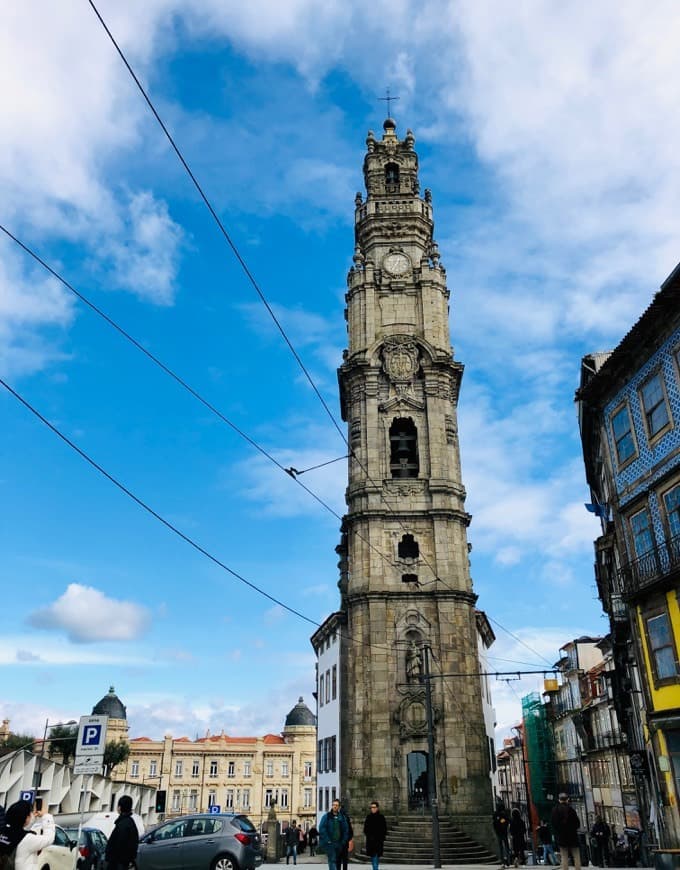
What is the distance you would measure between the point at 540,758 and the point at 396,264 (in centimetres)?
4251

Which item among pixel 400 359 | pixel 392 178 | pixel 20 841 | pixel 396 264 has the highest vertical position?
pixel 392 178

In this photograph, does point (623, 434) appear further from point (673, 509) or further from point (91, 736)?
point (91, 736)

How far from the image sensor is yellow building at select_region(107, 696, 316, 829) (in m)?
80.3

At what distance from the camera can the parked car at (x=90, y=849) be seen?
51.1 ft

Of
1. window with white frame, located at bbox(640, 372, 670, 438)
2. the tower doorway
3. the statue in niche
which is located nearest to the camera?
window with white frame, located at bbox(640, 372, 670, 438)

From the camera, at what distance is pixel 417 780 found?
30.9 metres

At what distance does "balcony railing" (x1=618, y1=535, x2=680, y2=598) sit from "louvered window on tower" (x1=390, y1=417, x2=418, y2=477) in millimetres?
17572

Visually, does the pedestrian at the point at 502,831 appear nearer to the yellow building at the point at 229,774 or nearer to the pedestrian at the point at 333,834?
the pedestrian at the point at 333,834

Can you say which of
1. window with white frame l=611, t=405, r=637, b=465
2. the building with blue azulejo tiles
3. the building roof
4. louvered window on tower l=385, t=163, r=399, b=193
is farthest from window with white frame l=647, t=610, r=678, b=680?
louvered window on tower l=385, t=163, r=399, b=193

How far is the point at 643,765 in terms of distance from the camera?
2362 centimetres

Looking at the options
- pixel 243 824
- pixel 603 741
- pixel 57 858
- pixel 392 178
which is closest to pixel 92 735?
A: pixel 57 858

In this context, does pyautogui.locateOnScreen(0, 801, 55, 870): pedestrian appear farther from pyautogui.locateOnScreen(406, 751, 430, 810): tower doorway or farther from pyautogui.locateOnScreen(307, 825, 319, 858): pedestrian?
pyautogui.locateOnScreen(307, 825, 319, 858): pedestrian

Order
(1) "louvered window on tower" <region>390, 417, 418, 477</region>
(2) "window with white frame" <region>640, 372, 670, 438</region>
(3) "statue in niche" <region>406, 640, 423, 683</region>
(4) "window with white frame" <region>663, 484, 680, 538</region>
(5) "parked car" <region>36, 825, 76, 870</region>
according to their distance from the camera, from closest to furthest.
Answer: (5) "parked car" <region>36, 825, 76, 870</region>
(4) "window with white frame" <region>663, 484, 680, 538</region>
(2) "window with white frame" <region>640, 372, 670, 438</region>
(3) "statue in niche" <region>406, 640, 423, 683</region>
(1) "louvered window on tower" <region>390, 417, 418, 477</region>

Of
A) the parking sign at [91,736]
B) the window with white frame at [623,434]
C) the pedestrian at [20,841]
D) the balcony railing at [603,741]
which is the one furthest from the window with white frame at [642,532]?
the balcony railing at [603,741]
